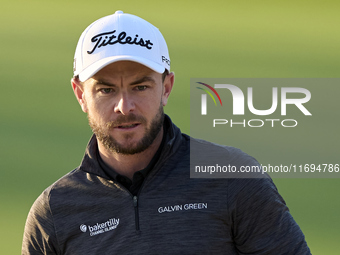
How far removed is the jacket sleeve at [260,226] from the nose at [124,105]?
9.5 inches

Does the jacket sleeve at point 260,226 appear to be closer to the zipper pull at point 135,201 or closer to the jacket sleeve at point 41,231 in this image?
the zipper pull at point 135,201

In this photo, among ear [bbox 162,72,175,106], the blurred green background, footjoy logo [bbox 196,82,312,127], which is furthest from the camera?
the blurred green background

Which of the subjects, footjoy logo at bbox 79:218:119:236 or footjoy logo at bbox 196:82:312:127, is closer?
footjoy logo at bbox 79:218:119:236

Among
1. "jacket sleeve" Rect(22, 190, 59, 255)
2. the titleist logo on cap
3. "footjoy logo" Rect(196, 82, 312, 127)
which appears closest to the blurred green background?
"footjoy logo" Rect(196, 82, 312, 127)

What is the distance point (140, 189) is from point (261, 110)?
3.92 ft

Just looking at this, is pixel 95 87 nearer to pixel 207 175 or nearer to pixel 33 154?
pixel 207 175

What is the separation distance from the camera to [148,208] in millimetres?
1132

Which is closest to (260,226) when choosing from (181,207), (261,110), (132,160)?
(181,207)

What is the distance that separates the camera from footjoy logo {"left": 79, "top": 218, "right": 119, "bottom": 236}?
1145mm

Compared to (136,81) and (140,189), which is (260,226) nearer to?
(140,189)

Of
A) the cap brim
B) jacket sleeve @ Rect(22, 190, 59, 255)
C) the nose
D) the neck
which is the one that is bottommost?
jacket sleeve @ Rect(22, 190, 59, 255)

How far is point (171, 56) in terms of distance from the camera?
260cm

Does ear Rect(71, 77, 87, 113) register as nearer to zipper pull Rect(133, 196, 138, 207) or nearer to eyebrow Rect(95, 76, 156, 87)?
eyebrow Rect(95, 76, 156, 87)

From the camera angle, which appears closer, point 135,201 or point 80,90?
point 135,201
